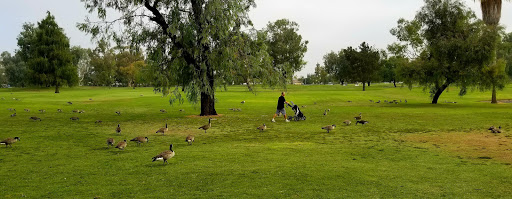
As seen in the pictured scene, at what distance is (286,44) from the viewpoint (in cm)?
12681

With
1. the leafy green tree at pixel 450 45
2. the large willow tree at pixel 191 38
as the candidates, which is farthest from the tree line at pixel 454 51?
the large willow tree at pixel 191 38

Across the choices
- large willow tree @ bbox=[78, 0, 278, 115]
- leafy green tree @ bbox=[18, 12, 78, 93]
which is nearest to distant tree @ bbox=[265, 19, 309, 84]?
leafy green tree @ bbox=[18, 12, 78, 93]

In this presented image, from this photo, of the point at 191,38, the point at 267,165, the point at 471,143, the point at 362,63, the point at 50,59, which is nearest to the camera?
the point at 267,165

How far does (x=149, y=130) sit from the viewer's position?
2564 centimetres

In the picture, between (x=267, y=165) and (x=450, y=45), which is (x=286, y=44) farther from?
(x=267, y=165)

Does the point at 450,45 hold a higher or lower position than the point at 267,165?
higher

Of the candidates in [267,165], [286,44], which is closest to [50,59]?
[286,44]

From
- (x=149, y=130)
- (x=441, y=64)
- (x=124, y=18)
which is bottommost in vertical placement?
(x=149, y=130)

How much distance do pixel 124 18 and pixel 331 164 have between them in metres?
25.1

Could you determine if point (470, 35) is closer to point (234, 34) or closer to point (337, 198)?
point (234, 34)

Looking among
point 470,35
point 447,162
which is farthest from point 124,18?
point 470,35

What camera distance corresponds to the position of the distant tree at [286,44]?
4838 inches

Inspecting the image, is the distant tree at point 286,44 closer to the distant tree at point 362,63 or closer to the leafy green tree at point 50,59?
the distant tree at point 362,63

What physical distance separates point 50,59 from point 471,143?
104m
